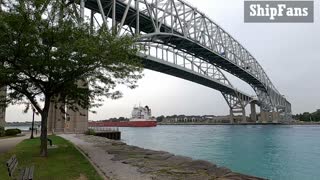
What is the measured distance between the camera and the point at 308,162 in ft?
89.6

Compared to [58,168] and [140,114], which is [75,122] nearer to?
[58,168]

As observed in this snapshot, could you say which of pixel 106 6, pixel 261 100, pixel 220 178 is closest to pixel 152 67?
pixel 106 6

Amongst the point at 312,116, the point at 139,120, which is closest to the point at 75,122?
the point at 139,120

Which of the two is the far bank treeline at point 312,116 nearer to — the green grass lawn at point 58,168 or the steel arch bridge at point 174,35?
the steel arch bridge at point 174,35

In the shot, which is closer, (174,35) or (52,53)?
(52,53)

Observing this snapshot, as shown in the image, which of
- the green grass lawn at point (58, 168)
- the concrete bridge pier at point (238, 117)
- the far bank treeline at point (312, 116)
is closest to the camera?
the green grass lawn at point (58, 168)

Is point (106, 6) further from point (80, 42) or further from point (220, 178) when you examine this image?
point (220, 178)

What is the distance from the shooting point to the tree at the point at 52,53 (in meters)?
15.7

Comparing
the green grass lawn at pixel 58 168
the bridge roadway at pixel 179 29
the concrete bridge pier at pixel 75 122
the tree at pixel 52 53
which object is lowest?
the green grass lawn at pixel 58 168

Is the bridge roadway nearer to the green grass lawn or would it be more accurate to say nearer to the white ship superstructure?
the green grass lawn

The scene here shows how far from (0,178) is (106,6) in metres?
34.3

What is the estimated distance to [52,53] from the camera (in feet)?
53.2

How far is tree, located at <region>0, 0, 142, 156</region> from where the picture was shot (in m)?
15.7

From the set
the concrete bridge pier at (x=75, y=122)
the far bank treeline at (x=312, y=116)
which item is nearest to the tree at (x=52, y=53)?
the concrete bridge pier at (x=75, y=122)
